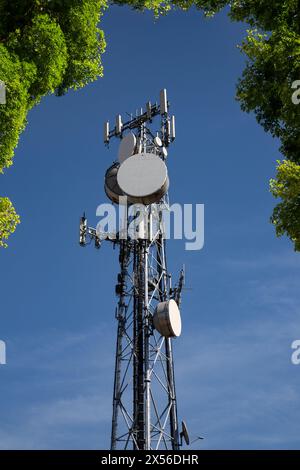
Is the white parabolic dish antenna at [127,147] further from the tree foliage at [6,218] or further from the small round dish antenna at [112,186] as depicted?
the tree foliage at [6,218]

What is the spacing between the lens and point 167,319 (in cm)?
2547

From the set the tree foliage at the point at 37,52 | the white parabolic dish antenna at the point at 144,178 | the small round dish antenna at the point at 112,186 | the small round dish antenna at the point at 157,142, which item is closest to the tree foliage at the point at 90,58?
the tree foliage at the point at 37,52

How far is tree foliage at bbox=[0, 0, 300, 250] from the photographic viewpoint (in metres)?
11.1

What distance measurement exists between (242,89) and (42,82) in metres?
4.49

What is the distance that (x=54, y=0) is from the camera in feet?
42.7

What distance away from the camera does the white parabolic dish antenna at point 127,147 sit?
101 feet

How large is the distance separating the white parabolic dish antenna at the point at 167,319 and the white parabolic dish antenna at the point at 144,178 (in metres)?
5.18

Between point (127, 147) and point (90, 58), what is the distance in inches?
654

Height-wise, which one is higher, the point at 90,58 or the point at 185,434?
the point at 90,58

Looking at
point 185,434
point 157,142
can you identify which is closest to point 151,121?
point 157,142

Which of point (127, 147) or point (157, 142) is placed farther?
point (157, 142)

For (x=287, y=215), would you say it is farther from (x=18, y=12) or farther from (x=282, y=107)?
(x=18, y=12)

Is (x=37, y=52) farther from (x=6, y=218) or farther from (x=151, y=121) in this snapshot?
(x=151, y=121)
